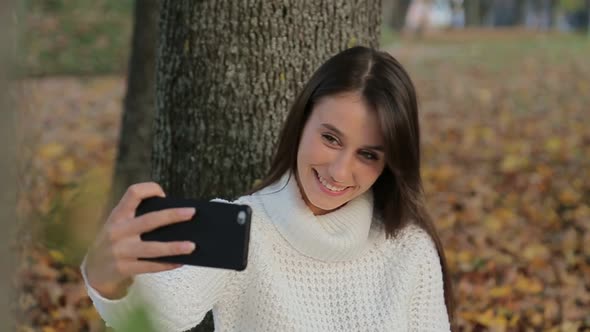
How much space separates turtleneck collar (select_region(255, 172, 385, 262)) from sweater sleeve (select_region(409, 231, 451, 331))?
182mm

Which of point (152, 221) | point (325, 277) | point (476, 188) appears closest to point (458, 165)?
point (476, 188)

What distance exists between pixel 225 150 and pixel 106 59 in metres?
12.0

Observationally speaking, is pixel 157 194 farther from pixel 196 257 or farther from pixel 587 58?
pixel 587 58

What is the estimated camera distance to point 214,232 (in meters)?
1.49

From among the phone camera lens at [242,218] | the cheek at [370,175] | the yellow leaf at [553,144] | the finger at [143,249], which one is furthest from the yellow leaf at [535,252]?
the finger at [143,249]

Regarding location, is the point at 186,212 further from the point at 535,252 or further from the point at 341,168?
the point at 535,252

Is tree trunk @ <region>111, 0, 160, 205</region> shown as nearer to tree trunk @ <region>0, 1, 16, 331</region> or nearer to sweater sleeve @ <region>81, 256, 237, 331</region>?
sweater sleeve @ <region>81, 256, 237, 331</region>

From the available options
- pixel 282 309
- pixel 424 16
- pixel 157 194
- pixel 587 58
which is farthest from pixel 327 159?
pixel 424 16

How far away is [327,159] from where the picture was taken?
2186 millimetres

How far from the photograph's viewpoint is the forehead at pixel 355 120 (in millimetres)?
2195

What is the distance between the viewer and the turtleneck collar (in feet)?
7.37

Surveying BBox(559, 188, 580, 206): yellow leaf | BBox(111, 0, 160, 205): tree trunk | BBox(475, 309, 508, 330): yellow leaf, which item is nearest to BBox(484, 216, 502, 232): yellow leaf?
BBox(559, 188, 580, 206): yellow leaf

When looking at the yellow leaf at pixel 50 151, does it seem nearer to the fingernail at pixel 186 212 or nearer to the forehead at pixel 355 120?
the forehead at pixel 355 120

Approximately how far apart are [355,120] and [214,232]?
2.64 feet
